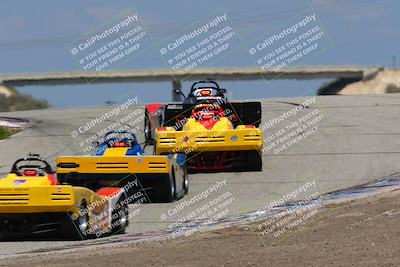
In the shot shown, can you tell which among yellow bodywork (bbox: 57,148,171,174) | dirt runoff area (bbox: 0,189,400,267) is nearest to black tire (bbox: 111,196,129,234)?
dirt runoff area (bbox: 0,189,400,267)

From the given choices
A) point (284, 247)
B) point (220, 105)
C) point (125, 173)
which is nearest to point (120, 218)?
point (125, 173)

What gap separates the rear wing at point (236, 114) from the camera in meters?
21.4

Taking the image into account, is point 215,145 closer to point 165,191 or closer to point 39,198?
point 165,191

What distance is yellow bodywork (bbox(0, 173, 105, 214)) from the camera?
12672 mm

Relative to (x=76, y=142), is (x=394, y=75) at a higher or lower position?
lower

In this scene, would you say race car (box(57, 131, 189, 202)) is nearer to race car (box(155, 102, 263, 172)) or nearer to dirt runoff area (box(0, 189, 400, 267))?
race car (box(155, 102, 263, 172))

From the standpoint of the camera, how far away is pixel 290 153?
21578mm

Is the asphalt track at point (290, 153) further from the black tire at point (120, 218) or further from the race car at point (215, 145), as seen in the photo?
the race car at point (215, 145)

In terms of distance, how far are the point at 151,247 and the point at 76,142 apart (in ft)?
44.9

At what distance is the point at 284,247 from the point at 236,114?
35.2ft

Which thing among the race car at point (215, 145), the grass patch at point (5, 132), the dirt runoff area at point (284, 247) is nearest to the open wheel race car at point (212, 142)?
the race car at point (215, 145)

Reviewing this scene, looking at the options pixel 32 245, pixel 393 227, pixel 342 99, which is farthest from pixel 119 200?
pixel 342 99

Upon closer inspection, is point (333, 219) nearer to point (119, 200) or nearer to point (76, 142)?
point (119, 200)

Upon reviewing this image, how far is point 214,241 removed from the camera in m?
11.6
